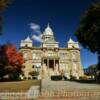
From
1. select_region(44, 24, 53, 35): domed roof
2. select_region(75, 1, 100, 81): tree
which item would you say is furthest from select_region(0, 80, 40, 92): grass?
select_region(44, 24, 53, 35): domed roof

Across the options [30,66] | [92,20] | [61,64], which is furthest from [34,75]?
[92,20]

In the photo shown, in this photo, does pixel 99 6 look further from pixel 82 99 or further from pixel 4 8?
pixel 82 99

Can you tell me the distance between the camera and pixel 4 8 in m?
27.7

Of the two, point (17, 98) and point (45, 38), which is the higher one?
point (45, 38)

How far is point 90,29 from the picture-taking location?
4072cm

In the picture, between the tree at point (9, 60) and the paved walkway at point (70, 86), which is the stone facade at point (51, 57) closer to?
the tree at point (9, 60)

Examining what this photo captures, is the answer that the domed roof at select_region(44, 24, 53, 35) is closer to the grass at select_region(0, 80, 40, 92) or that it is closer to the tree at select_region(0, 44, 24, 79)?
the tree at select_region(0, 44, 24, 79)

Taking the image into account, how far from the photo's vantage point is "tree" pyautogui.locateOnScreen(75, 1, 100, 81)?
130 feet

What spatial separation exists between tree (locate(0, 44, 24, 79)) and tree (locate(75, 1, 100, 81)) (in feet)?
56.2

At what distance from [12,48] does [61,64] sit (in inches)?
1286

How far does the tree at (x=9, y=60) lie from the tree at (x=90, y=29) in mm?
17133

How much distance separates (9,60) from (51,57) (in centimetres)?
3037

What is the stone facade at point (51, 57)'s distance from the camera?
84.6m

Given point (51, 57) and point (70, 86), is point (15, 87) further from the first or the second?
point (51, 57)
